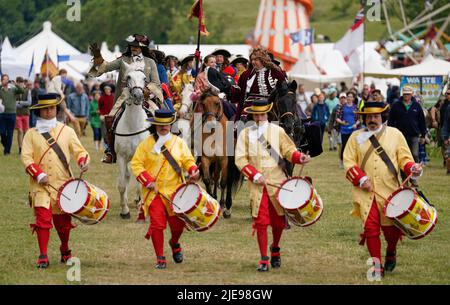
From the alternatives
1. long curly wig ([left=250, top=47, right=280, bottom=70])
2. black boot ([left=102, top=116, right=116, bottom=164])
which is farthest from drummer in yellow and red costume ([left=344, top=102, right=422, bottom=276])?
black boot ([left=102, top=116, right=116, bottom=164])

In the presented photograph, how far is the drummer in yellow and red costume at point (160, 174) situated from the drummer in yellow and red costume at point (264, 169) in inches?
23.0

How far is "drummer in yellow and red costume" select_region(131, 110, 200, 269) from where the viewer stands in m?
11.7

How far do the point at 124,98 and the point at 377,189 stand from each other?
5996 millimetres

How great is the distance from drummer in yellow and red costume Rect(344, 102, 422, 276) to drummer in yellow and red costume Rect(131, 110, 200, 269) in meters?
1.68

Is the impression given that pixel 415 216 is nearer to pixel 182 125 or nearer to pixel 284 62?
pixel 182 125

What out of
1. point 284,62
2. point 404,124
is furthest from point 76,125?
point 284,62

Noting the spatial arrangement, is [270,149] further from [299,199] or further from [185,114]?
[185,114]

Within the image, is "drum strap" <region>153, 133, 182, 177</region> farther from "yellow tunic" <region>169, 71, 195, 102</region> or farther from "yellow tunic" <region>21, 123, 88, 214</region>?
"yellow tunic" <region>169, 71, 195, 102</region>

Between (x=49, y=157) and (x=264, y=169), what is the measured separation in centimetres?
230

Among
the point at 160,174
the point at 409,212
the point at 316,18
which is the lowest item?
the point at 409,212

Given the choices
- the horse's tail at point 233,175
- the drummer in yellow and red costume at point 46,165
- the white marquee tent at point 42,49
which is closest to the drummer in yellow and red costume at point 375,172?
the drummer in yellow and red costume at point 46,165

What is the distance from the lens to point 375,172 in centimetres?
1134

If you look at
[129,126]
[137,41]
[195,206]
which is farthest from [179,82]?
[195,206]

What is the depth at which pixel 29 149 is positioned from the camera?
11.9m
